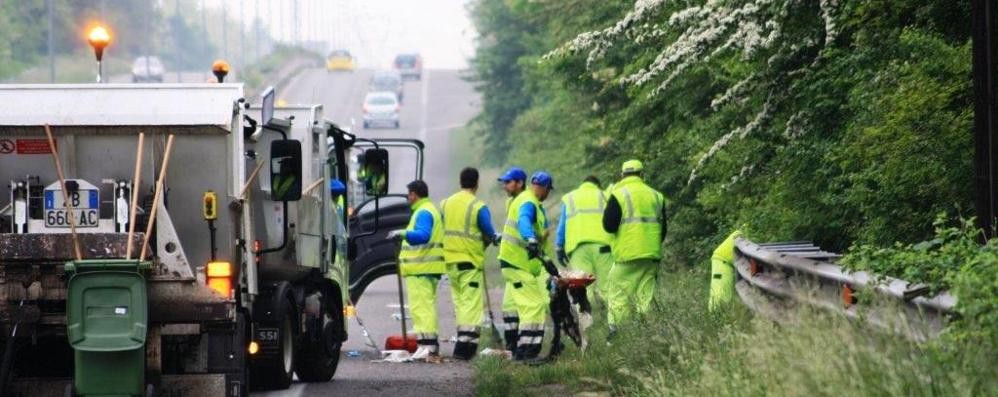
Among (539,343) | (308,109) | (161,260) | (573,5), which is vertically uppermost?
(573,5)

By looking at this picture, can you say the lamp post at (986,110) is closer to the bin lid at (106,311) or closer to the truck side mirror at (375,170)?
the bin lid at (106,311)

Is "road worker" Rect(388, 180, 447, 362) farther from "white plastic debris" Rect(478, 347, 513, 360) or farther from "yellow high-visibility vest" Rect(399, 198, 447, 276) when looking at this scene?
"white plastic debris" Rect(478, 347, 513, 360)

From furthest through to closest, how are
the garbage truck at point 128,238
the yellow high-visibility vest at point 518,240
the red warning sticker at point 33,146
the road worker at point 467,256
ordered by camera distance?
the road worker at point 467,256, the yellow high-visibility vest at point 518,240, the red warning sticker at point 33,146, the garbage truck at point 128,238

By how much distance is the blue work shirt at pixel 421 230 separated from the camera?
54.2ft

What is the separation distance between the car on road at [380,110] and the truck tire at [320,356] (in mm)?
72733

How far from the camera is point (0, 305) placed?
10828 mm

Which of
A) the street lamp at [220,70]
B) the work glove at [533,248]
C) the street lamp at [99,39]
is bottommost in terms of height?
the work glove at [533,248]

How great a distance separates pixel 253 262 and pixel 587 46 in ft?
10.8

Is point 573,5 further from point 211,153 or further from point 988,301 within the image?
point 988,301

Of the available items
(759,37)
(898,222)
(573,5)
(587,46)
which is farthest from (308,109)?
(573,5)

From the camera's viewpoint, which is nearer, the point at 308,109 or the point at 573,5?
the point at 308,109

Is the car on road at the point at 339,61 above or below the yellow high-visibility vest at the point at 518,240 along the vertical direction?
above

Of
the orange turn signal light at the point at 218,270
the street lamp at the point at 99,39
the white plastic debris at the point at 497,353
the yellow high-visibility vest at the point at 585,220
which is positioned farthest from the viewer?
the yellow high-visibility vest at the point at 585,220

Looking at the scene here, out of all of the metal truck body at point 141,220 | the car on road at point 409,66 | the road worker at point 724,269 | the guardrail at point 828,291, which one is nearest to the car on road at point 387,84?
the car on road at point 409,66
